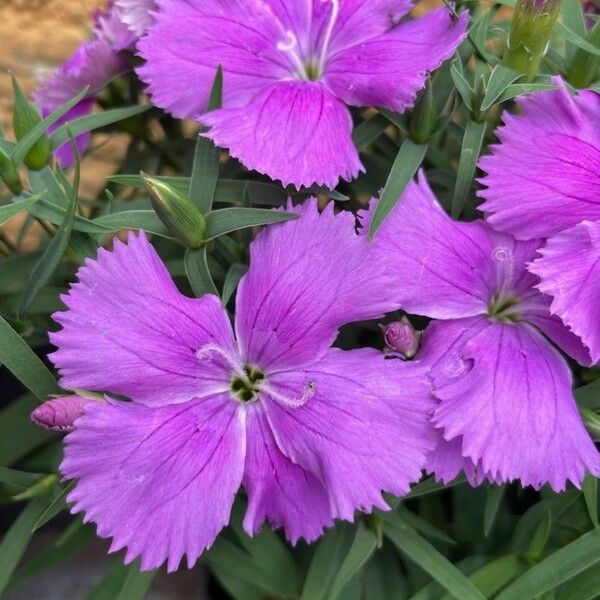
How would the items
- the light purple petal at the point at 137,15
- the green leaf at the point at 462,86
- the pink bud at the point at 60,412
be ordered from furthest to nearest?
the light purple petal at the point at 137,15
the green leaf at the point at 462,86
the pink bud at the point at 60,412

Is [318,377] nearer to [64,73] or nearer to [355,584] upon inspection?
[355,584]

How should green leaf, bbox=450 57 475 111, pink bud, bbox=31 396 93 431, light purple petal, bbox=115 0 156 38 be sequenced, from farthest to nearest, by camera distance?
light purple petal, bbox=115 0 156 38 < green leaf, bbox=450 57 475 111 < pink bud, bbox=31 396 93 431

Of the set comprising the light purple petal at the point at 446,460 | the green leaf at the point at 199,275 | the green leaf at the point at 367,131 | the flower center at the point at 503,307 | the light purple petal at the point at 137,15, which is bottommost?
the light purple petal at the point at 446,460

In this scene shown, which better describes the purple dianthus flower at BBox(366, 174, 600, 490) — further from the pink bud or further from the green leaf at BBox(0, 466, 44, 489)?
the green leaf at BBox(0, 466, 44, 489)

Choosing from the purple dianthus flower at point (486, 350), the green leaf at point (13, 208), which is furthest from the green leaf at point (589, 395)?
the green leaf at point (13, 208)

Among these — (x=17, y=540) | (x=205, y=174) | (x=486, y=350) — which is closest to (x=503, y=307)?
(x=486, y=350)

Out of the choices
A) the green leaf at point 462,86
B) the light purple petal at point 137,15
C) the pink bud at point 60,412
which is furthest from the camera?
the light purple petal at point 137,15

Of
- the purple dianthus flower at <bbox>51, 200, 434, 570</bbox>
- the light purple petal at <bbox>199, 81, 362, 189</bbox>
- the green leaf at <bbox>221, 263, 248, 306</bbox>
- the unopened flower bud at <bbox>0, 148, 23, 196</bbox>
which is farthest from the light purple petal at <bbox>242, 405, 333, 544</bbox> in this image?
the unopened flower bud at <bbox>0, 148, 23, 196</bbox>

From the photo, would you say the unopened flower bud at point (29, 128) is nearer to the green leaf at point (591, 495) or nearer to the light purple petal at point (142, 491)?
the light purple petal at point (142, 491)
